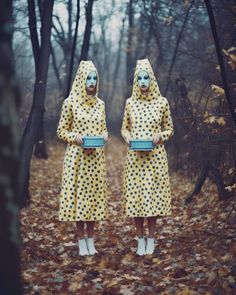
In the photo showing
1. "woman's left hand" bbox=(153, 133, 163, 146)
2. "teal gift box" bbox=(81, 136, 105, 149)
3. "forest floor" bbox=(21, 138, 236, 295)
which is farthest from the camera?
"woman's left hand" bbox=(153, 133, 163, 146)

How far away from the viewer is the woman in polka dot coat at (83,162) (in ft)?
18.2

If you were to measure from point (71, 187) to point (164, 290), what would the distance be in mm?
1759

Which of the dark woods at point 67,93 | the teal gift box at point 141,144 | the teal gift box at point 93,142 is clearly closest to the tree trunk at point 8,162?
the dark woods at point 67,93

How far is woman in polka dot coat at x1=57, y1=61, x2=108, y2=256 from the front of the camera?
556cm

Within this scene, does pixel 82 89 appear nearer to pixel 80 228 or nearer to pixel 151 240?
pixel 80 228

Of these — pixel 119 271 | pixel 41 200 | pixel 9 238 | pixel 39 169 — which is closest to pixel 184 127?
pixel 41 200

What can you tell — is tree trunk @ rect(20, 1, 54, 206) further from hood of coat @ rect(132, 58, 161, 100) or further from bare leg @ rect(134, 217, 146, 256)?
bare leg @ rect(134, 217, 146, 256)

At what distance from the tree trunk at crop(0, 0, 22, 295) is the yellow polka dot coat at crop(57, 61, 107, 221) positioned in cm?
296

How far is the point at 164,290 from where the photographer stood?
172 inches

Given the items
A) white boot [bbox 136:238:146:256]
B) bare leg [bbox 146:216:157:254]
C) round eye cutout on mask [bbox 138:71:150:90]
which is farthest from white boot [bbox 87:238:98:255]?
round eye cutout on mask [bbox 138:71:150:90]

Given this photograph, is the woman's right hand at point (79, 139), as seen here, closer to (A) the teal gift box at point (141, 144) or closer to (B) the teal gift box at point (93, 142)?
(B) the teal gift box at point (93, 142)

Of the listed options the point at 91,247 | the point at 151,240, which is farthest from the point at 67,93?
the point at 151,240

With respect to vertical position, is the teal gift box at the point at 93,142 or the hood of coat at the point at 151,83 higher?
the hood of coat at the point at 151,83

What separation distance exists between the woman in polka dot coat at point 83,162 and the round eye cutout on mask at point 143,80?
525 millimetres
